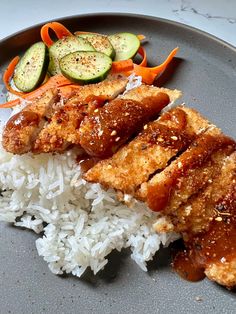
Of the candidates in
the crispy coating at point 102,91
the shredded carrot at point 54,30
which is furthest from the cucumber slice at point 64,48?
the crispy coating at point 102,91

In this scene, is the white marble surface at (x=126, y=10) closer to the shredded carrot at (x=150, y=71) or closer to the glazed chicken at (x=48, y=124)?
the shredded carrot at (x=150, y=71)

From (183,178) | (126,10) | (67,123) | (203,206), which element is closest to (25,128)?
(67,123)

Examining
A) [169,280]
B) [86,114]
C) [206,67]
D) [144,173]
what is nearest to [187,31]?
[206,67]

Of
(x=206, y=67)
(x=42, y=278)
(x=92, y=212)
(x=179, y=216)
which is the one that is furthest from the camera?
(x=206, y=67)

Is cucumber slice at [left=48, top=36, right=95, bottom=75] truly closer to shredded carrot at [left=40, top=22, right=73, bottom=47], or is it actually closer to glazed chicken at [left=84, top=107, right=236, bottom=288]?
shredded carrot at [left=40, top=22, right=73, bottom=47]

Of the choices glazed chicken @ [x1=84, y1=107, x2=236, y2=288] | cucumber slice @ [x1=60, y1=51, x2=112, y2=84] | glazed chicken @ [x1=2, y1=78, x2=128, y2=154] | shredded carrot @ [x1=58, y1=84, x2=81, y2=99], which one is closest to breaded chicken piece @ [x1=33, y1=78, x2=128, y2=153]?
glazed chicken @ [x1=2, y1=78, x2=128, y2=154]

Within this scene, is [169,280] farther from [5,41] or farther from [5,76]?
[5,41]

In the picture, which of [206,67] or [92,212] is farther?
[206,67]
